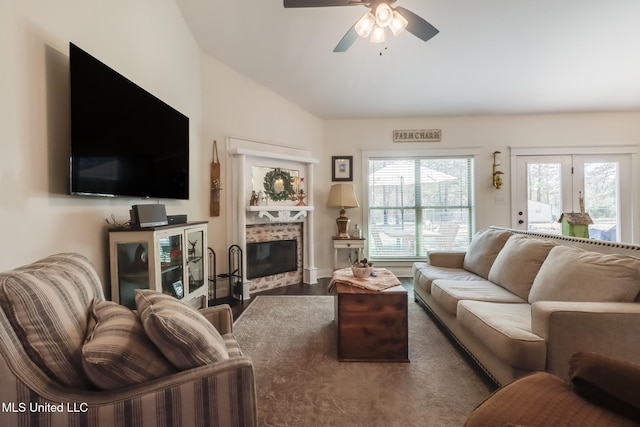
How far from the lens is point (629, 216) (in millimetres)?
4199

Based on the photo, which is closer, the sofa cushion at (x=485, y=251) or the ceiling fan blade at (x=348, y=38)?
the ceiling fan blade at (x=348, y=38)

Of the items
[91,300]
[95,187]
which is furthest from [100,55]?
[91,300]

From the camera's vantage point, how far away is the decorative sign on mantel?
4.44m

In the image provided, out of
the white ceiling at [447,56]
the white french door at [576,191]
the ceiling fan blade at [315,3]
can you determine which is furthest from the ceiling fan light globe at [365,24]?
the white french door at [576,191]

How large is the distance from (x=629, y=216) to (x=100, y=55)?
6.58m

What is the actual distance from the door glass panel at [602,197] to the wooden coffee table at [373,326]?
4242mm

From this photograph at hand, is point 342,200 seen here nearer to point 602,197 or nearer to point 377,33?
point 377,33

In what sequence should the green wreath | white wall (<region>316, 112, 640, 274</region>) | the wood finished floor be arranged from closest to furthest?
the wood finished floor
the green wreath
white wall (<region>316, 112, 640, 274</region>)

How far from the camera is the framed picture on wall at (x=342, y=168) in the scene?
4.50 m

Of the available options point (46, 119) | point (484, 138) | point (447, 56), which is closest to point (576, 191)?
point (484, 138)

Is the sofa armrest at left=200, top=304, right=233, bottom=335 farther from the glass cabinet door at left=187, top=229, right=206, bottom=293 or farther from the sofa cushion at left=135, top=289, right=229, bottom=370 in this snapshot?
the glass cabinet door at left=187, top=229, right=206, bottom=293

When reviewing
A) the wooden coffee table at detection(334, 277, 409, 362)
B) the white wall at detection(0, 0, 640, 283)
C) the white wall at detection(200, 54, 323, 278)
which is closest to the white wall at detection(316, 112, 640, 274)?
the white wall at detection(0, 0, 640, 283)

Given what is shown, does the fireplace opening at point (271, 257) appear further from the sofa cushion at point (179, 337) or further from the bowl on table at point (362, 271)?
the sofa cushion at point (179, 337)

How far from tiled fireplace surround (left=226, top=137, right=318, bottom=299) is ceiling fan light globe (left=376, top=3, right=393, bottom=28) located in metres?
2.10
